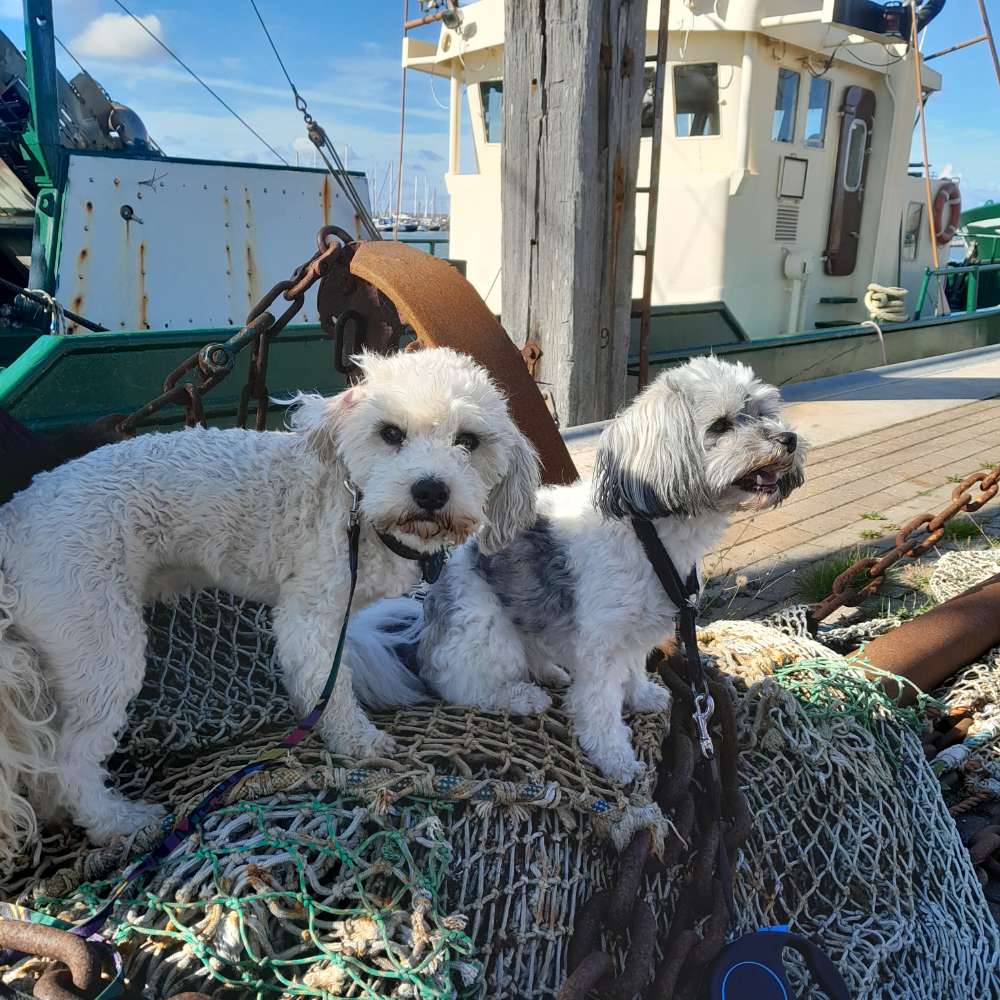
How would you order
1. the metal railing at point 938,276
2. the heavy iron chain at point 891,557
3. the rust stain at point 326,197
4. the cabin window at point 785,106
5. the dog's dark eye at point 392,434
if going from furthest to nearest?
the metal railing at point 938,276, the cabin window at point 785,106, the rust stain at point 326,197, the heavy iron chain at point 891,557, the dog's dark eye at point 392,434

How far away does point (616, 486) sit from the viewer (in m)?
2.39

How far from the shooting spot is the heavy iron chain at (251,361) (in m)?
2.66

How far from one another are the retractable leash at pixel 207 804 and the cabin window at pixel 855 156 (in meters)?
11.1

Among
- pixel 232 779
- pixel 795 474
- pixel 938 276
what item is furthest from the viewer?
pixel 938 276

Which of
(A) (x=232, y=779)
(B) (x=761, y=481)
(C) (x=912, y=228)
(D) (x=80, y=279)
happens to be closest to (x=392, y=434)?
(A) (x=232, y=779)

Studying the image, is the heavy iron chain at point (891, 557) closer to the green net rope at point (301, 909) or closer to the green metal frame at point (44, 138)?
the green net rope at point (301, 909)

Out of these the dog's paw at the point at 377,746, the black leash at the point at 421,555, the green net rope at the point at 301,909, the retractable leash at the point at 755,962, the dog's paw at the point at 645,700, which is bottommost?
the dog's paw at the point at 645,700

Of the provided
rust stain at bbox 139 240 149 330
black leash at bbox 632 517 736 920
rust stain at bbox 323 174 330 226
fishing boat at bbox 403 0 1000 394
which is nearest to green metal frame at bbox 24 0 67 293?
rust stain at bbox 139 240 149 330

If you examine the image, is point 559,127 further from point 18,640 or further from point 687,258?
point 687,258

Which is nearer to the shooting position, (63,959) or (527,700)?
(63,959)

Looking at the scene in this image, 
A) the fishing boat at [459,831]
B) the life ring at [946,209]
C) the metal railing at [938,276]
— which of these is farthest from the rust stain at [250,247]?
the life ring at [946,209]

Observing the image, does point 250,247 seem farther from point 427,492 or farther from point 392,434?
point 427,492

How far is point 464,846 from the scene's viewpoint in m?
1.80

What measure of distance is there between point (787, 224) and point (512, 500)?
974 cm
